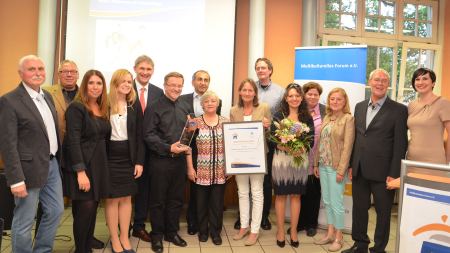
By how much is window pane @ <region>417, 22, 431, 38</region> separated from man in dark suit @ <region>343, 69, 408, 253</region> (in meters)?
4.00

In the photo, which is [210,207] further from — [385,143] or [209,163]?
[385,143]

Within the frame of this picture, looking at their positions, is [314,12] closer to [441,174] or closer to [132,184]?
[132,184]

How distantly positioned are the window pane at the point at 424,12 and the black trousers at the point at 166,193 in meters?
5.30

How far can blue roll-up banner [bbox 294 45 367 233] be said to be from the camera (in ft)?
13.6

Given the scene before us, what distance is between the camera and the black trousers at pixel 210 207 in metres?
3.56

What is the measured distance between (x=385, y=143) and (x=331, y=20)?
138 inches

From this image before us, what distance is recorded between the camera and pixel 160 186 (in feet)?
11.0

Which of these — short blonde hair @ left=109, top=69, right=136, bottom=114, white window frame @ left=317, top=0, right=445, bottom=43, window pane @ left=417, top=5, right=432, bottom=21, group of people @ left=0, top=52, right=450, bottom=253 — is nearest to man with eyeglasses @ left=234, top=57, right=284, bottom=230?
group of people @ left=0, top=52, right=450, bottom=253

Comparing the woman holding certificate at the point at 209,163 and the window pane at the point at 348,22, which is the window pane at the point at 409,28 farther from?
the woman holding certificate at the point at 209,163

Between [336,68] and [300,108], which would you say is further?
[336,68]

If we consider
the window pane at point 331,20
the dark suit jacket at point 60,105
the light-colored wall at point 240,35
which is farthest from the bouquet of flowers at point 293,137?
Answer: the window pane at point 331,20

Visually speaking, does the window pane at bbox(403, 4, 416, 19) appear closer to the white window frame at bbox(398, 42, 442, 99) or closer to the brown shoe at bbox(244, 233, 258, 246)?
the white window frame at bbox(398, 42, 442, 99)

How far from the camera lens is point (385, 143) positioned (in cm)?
312

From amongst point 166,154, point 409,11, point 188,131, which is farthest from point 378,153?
point 409,11
